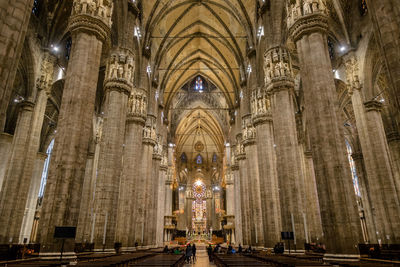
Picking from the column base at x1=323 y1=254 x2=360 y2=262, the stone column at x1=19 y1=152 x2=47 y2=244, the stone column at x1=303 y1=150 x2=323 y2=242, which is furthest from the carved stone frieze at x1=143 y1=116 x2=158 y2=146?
the column base at x1=323 y1=254 x2=360 y2=262

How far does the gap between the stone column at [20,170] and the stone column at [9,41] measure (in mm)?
11117

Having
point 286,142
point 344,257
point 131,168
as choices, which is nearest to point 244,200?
point 131,168

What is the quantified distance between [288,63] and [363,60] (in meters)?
4.94

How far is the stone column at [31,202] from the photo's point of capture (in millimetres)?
23675

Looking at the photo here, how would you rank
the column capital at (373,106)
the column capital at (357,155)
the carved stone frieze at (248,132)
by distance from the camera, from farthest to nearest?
the column capital at (357,155)
the carved stone frieze at (248,132)
the column capital at (373,106)

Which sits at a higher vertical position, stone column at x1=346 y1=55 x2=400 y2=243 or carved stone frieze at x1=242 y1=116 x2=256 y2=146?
carved stone frieze at x1=242 y1=116 x2=256 y2=146

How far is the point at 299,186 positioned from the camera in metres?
14.2

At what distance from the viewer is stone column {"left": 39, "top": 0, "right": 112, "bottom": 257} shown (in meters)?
8.94

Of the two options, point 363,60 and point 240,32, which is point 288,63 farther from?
point 240,32

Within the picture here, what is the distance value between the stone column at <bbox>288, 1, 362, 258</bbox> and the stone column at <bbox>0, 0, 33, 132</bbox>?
9.34 metres

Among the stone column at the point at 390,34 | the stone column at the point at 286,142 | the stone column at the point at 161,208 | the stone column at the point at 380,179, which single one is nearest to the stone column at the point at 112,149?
the stone column at the point at 286,142

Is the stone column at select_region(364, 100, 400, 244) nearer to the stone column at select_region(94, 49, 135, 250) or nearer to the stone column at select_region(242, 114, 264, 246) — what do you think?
the stone column at select_region(242, 114, 264, 246)

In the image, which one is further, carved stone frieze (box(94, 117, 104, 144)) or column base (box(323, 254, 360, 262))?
carved stone frieze (box(94, 117, 104, 144))

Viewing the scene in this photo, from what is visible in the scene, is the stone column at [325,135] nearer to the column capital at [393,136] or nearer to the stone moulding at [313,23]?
the stone moulding at [313,23]
